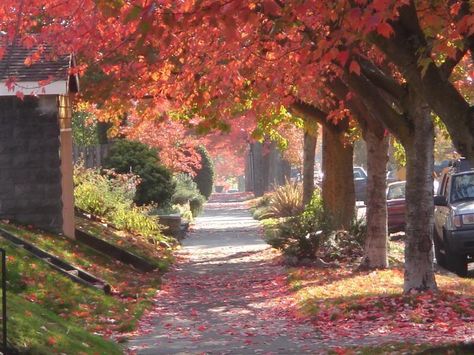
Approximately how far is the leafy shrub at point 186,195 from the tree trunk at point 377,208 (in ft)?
60.1

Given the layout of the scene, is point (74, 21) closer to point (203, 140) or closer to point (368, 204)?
point (368, 204)

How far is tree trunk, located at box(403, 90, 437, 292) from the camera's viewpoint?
14.3 metres

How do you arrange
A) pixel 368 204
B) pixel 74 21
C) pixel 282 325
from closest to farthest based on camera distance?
pixel 282 325 < pixel 74 21 < pixel 368 204

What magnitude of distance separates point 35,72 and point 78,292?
20.0 feet

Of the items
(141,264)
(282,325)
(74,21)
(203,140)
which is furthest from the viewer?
(203,140)

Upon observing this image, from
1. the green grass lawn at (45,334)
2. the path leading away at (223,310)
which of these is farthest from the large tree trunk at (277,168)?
the green grass lawn at (45,334)

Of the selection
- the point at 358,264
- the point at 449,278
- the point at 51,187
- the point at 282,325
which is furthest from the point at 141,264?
the point at 282,325

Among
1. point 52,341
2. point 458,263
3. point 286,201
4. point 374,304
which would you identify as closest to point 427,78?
point 52,341

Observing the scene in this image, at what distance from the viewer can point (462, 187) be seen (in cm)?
2030

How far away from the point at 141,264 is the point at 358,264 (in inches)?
173

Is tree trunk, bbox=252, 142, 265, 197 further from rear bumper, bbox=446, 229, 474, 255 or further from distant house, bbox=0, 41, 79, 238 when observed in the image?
rear bumper, bbox=446, 229, 474, 255

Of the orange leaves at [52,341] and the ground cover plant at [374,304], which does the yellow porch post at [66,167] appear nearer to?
the ground cover plant at [374,304]

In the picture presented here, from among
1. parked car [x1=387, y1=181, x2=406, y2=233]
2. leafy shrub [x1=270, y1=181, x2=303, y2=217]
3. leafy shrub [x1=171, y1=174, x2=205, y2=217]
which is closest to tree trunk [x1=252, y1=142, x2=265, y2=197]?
leafy shrub [x1=171, y1=174, x2=205, y2=217]

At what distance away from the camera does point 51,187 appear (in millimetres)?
19906
